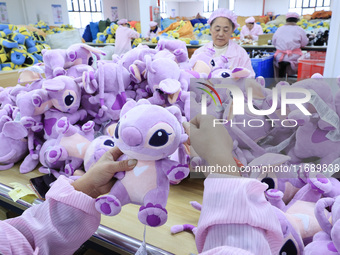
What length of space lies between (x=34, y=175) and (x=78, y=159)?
0.26 metres

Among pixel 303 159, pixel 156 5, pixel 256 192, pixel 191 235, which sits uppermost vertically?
pixel 156 5

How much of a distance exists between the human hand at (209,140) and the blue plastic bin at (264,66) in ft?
9.13

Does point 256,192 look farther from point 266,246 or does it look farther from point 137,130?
point 137,130

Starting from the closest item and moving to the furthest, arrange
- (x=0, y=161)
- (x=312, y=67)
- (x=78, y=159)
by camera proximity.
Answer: (x=78, y=159) < (x=0, y=161) < (x=312, y=67)

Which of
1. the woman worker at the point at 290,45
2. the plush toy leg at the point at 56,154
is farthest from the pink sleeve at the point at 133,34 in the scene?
the plush toy leg at the point at 56,154

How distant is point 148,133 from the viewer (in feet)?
2.01

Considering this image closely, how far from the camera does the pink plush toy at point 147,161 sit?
61 centimetres

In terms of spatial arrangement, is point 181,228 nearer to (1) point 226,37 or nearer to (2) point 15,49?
(1) point 226,37

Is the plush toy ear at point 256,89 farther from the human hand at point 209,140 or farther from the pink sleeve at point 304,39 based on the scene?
the pink sleeve at point 304,39

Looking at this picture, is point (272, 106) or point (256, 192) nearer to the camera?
point (256, 192)

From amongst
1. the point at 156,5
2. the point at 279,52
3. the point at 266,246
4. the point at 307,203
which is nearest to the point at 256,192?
the point at 266,246

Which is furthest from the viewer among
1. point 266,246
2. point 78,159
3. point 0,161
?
point 0,161

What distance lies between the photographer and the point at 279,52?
13.1 feet

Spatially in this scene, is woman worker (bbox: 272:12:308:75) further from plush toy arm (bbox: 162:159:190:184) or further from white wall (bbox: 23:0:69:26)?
white wall (bbox: 23:0:69:26)
